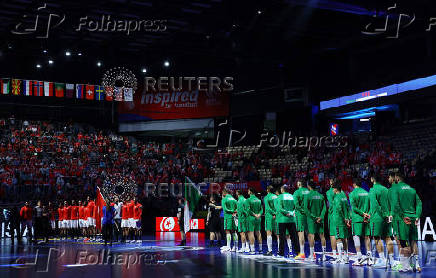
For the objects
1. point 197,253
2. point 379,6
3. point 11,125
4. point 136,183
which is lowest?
point 197,253

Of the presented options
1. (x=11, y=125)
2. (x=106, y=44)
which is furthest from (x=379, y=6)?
(x=11, y=125)

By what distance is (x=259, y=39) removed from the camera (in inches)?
1511

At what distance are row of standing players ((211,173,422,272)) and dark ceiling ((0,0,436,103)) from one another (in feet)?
51.2

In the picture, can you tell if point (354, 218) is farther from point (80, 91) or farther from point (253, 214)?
→ point (80, 91)

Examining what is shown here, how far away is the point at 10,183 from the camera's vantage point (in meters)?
34.3

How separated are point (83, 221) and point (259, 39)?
60.8 feet

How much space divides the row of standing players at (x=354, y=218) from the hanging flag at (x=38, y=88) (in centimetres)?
3376

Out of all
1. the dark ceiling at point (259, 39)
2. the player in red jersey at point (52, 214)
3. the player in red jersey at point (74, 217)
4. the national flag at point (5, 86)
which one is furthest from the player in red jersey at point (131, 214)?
the national flag at point (5, 86)

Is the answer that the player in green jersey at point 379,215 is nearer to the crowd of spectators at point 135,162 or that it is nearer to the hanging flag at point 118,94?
the crowd of spectators at point 135,162

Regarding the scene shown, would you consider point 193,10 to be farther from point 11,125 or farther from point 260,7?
point 11,125

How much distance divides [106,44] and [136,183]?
11.6 m

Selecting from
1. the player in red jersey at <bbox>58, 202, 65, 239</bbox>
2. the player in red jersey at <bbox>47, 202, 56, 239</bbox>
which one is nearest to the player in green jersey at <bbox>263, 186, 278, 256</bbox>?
the player in red jersey at <bbox>58, 202, 65, 239</bbox>

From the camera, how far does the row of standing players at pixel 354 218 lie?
38.7 feet

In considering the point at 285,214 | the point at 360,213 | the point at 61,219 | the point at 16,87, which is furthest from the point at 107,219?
the point at 16,87
